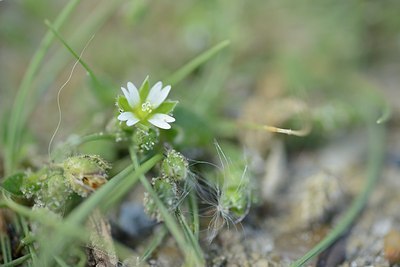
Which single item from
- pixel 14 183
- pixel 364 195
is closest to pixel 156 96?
pixel 14 183

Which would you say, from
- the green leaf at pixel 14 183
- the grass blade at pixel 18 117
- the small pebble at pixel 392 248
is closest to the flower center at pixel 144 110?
the green leaf at pixel 14 183

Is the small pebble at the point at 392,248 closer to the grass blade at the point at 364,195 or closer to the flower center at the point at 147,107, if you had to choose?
the grass blade at the point at 364,195

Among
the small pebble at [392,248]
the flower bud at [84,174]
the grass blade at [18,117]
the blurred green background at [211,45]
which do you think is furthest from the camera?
the blurred green background at [211,45]

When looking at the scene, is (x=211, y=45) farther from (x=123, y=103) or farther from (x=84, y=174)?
(x=84, y=174)

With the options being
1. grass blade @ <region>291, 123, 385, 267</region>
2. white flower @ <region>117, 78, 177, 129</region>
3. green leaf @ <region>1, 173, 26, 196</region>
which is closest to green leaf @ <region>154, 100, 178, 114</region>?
white flower @ <region>117, 78, 177, 129</region>

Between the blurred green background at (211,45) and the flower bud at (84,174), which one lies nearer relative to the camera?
the flower bud at (84,174)

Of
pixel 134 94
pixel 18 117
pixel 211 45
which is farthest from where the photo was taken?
pixel 211 45
